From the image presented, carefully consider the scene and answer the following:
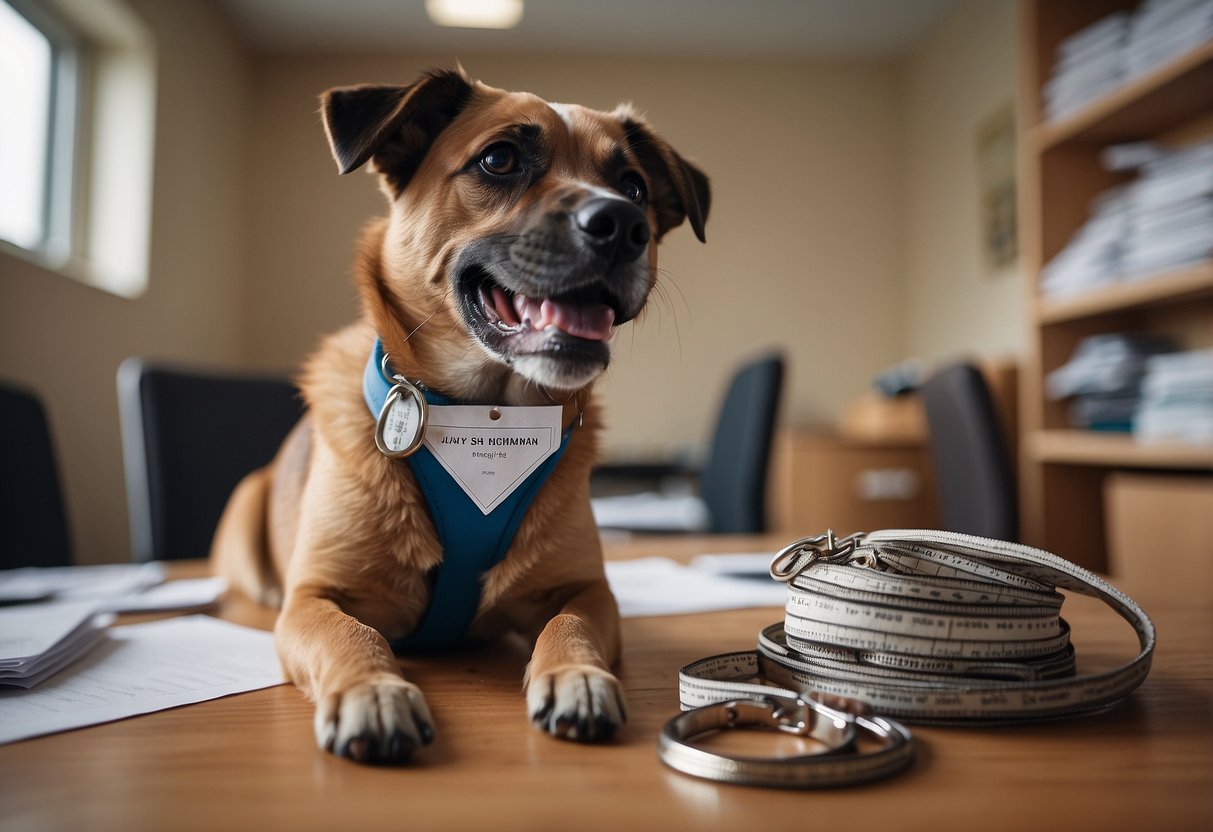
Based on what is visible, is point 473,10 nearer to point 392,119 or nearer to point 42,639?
point 392,119

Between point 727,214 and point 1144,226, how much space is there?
9.25 feet

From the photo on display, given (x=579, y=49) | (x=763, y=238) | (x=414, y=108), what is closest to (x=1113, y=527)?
(x=414, y=108)

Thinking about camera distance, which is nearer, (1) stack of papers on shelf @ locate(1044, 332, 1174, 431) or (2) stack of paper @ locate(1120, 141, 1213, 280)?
(2) stack of paper @ locate(1120, 141, 1213, 280)

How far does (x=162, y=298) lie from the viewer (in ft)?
11.9

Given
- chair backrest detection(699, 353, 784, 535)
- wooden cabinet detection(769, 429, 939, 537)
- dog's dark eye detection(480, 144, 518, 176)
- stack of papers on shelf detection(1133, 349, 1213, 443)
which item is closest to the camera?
dog's dark eye detection(480, 144, 518, 176)

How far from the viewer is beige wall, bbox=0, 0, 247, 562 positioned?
2.73 metres

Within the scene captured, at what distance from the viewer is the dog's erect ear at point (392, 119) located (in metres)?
0.86

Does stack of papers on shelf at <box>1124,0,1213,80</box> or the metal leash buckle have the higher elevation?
stack of papers on shelf at <box>1124,0,1213,80</box>

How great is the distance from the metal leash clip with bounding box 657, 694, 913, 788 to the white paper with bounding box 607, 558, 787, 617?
490 millimetres

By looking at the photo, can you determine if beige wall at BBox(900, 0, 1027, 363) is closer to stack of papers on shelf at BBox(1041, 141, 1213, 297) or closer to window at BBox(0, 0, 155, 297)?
stack of papers on shelf at BBox(1041, 141, 1213, 297)

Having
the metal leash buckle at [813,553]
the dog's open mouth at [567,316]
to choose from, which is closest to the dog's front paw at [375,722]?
the metal leash buckle at [813,553]

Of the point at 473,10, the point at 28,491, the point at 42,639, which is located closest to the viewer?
the point at 42,639

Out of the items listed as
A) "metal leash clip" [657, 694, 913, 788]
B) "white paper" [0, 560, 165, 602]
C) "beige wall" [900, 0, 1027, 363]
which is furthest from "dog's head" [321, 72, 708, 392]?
"beige wall" [900, 0, 1027, 363]

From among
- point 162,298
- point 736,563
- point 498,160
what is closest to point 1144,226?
point 736,563
